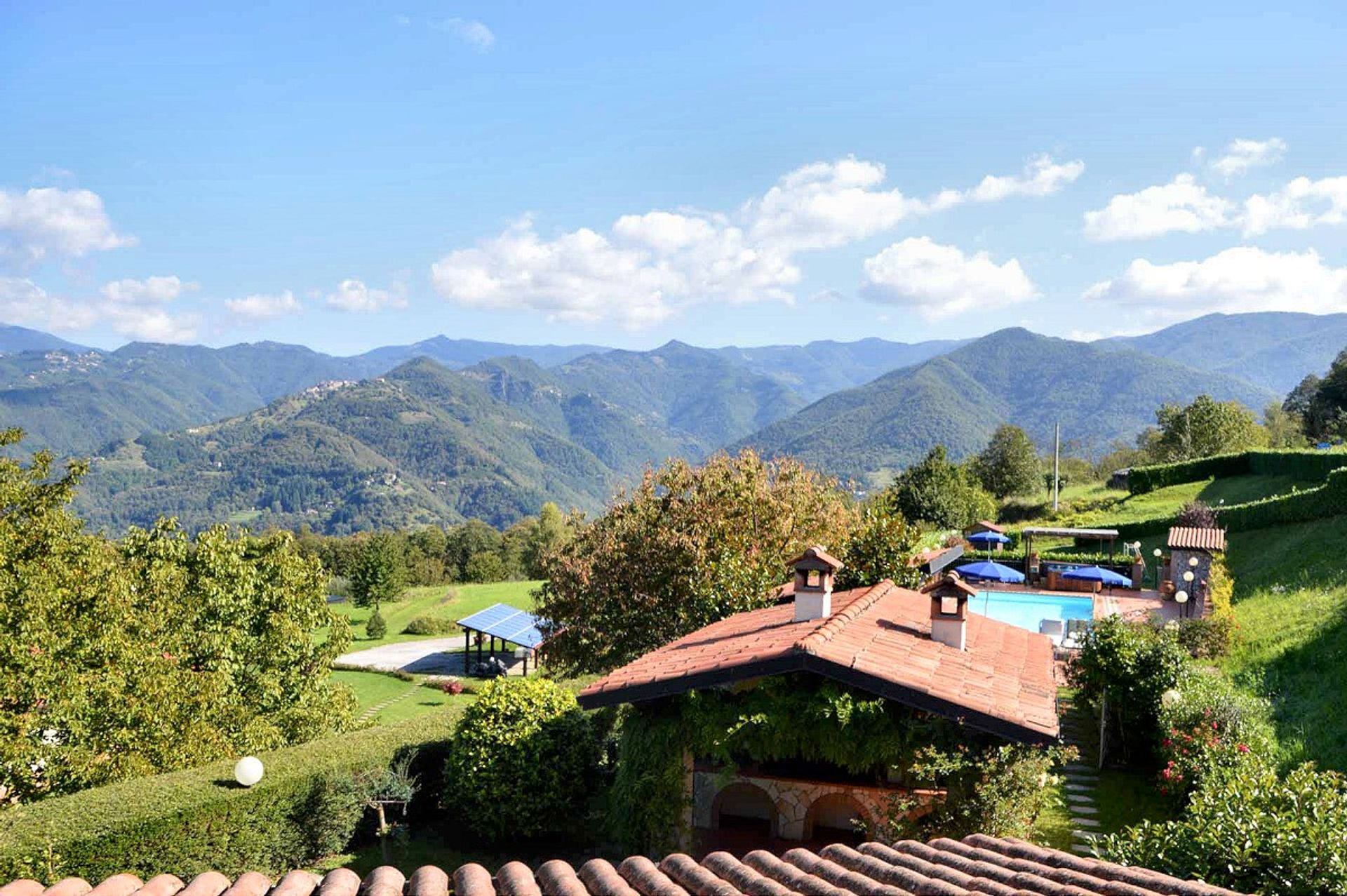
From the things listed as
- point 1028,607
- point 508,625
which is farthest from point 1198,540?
point 508,625

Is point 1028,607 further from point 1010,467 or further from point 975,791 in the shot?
point 1010,467

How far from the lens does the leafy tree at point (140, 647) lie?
12281 mm

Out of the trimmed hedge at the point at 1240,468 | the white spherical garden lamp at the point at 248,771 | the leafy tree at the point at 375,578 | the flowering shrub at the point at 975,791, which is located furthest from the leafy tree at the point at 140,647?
the leafy tree at the point at 375,578

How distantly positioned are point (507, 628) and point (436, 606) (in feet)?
82.0

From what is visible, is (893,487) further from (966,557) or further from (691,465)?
(691,465)

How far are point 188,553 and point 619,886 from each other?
1556cm

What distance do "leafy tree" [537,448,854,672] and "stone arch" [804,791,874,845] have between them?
583 centimetres

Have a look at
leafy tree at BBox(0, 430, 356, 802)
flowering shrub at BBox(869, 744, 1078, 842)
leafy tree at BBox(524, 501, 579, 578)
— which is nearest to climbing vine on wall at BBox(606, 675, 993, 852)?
flowering shrub at BBox(869, 744, 1078, 842)

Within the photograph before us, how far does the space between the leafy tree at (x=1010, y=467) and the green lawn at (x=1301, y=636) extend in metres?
33.7

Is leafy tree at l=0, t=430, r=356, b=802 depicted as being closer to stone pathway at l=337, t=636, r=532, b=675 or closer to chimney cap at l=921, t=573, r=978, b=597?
chimney cap at l=921, t=573, r=978, b=597

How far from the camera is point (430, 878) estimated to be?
5082 mm

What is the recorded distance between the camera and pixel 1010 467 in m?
62.8

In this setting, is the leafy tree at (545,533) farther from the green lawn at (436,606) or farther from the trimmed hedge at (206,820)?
the trimmed hedge at (206,820)

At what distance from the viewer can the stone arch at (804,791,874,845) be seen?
449 inches
